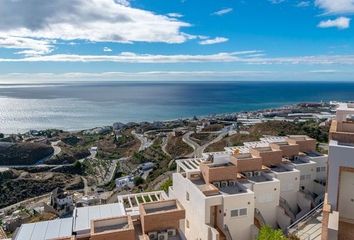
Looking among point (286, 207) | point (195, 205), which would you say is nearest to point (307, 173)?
point (286, 207)

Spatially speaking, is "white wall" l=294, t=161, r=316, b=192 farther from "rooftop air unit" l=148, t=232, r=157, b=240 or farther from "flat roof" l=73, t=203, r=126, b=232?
"flat roof" l=73, t=203, r=126, b=232

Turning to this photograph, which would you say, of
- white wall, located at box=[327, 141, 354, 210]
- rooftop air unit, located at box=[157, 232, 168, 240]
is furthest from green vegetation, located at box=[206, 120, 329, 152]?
rooftop air unit, located at box=[157, 232, 168, 240]

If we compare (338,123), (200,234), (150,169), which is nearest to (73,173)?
(150,169)

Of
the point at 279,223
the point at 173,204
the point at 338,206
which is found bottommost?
the point at 279,223

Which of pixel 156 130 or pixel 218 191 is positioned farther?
pixel 156 130

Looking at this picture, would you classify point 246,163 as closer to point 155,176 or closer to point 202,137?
point 155,176

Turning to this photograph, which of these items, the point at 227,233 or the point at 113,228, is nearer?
the point at 113,228

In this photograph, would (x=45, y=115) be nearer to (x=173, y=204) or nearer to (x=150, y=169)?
(x=150, y=169)
